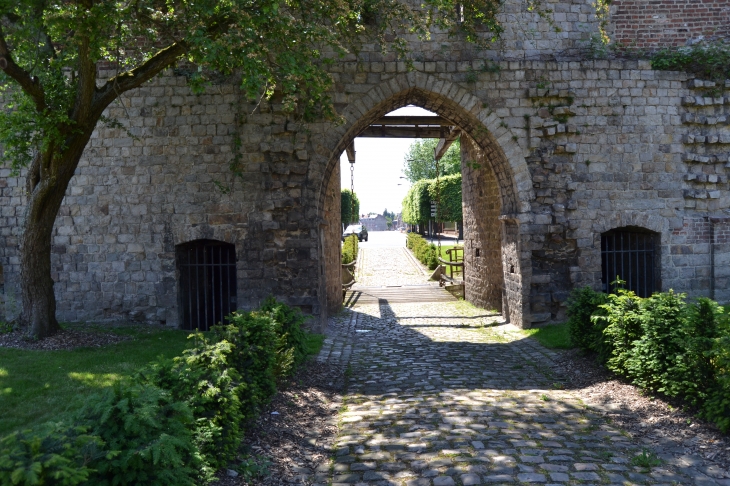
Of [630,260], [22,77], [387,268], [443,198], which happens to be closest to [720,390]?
[630,260]

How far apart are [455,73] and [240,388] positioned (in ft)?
25.5

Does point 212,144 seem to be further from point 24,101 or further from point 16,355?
point 16,355

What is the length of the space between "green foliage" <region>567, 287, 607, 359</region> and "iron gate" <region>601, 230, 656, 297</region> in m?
3.15

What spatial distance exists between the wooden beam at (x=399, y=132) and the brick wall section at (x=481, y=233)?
33.1 inches

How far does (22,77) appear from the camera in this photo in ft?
25.5

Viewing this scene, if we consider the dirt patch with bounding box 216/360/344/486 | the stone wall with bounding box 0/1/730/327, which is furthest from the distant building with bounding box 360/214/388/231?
the dirt patch with bounding box 216/360/344/486

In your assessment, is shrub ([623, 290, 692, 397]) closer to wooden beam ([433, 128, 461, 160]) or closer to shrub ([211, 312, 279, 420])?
shrub ([211, 312, 279, 420])

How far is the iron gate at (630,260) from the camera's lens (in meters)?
11.2

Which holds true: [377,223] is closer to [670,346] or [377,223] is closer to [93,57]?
[93,57]


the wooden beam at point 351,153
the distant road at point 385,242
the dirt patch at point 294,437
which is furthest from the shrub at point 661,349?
the distant road at point 385,242

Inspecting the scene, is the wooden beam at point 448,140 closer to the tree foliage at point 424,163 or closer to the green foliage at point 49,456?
the green foliage at point 49,456

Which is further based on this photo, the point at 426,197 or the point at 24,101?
the point at 426,197

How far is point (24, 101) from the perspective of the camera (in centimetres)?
807

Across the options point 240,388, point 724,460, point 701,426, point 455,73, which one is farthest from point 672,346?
point 455,73
